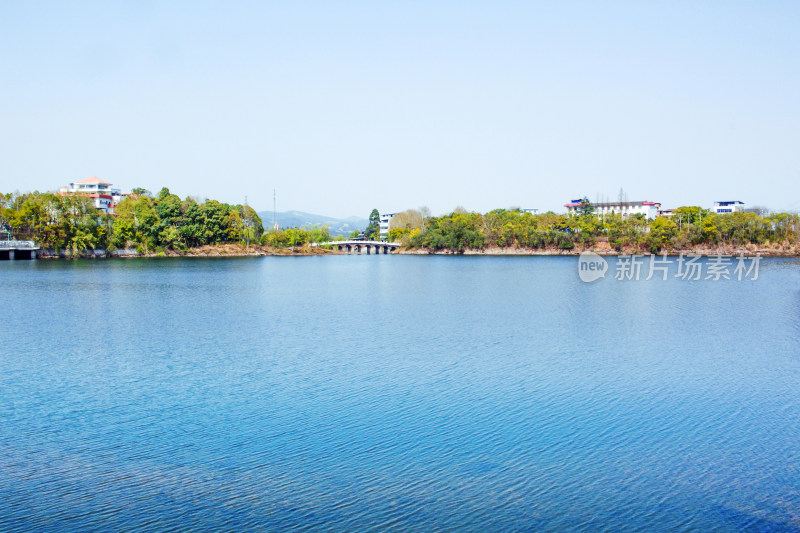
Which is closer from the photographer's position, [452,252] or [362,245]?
[452,252]

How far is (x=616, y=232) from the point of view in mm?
85688

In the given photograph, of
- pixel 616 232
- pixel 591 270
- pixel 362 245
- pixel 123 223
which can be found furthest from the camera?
pixel 362 245

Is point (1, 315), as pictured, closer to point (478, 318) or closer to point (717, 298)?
point (478, 318)

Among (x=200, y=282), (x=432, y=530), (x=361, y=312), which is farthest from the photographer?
(x=200, y=282)

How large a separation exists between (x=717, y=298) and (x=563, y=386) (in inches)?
837

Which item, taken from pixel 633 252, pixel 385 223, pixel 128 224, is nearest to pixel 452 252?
pixel 633 252

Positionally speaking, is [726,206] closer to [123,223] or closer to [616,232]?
[616,232]

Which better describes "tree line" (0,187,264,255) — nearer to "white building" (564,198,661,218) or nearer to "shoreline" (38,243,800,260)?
"shoreline" (38,243,800,260)

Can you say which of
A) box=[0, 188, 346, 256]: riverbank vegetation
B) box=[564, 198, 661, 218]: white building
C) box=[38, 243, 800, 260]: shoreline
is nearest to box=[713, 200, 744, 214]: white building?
box=[564, 198, 661, 218]: white building

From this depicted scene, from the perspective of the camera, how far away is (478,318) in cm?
2322

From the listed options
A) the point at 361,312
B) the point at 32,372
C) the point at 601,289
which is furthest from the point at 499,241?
the point at 32,372

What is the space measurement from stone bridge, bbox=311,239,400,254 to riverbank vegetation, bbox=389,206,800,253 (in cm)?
1201

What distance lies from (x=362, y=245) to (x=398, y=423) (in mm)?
105448

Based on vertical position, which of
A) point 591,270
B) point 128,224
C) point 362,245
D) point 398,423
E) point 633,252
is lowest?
point 398,423
